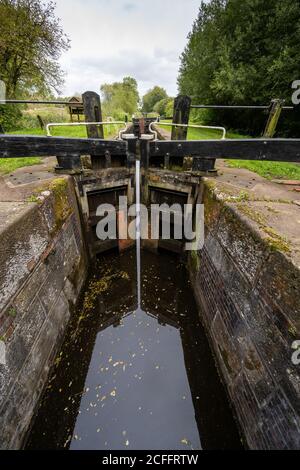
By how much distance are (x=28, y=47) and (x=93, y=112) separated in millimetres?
12144

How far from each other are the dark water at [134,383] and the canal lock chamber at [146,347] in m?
0.01

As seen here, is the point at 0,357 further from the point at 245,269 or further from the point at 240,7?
the point at 240,7

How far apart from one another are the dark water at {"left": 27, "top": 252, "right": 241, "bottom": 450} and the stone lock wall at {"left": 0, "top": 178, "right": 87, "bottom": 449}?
357 millimetres

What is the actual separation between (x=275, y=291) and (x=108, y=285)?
370 centimetres

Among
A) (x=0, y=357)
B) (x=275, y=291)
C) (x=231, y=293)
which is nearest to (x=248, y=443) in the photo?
(x=231, y=293)

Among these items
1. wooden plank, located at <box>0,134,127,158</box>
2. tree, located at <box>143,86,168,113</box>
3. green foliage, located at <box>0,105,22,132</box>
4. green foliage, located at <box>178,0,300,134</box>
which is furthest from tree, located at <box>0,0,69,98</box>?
tree, located at <box>143,86,168,113</box>

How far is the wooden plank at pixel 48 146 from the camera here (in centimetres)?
329

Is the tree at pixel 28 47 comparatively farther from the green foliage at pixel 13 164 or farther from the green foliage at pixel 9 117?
the green foliage at pixel 13 164

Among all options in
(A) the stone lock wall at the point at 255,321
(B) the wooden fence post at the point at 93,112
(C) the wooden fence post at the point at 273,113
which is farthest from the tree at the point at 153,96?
(A) the stone lock wall at the point at 255,321

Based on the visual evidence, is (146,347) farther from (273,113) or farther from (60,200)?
(273,113)

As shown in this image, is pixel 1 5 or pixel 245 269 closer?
pixel 245 269

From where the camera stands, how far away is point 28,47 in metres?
11.7

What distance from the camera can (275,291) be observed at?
79.0 inches

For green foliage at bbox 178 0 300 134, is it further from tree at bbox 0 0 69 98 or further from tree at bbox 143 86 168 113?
tree at bbox 143 86 168 113
